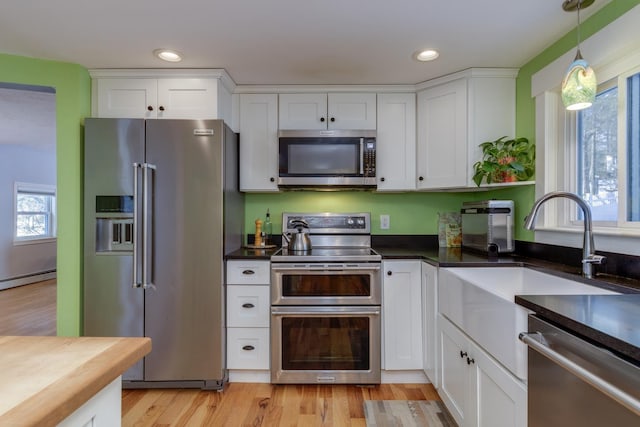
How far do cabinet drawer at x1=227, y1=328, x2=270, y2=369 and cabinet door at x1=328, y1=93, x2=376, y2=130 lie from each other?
1.61 metres

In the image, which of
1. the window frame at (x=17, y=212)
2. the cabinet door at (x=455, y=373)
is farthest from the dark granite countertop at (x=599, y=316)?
the window frame at (x=17, y=212)

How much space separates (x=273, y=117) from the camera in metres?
2.60

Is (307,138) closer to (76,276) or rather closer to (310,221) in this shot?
(310,221)

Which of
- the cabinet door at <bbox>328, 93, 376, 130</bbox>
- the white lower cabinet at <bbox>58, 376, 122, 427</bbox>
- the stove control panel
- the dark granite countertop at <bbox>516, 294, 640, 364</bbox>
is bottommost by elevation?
the white lower cabinet at <bbox>58, 376, 122, 427</bbox>

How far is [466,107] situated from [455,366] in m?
1.70

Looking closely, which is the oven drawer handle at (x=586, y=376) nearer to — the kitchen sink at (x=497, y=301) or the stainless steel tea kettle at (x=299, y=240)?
the kitchen sink at (x=497, y=301)

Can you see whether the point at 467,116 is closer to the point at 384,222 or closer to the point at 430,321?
the point at 384,222

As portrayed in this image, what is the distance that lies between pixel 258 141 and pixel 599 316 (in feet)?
7.48

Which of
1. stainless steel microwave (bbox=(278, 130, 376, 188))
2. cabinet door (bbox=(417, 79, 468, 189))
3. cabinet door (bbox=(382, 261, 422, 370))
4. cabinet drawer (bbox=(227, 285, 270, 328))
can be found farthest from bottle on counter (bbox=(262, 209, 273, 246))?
cabinet door (bbox=(417, 79, 468, 189))

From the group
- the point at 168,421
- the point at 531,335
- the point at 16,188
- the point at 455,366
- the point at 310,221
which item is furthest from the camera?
the point at 16,188

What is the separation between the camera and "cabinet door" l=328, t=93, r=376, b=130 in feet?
8.48

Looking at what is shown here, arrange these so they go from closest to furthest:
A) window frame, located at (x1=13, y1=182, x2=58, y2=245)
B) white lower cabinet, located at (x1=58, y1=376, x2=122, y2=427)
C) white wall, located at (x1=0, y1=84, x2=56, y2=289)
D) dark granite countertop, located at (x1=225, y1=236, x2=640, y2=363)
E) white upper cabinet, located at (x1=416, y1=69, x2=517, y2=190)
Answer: white lower cabinet, located at (x1=58, y1=376, x2=122, y2=427) < dark granite countertop, located at (x1=225, y1=236, x2=640, y2=363) < white upper cabinet, located at (x1=416, y1=69, x2=517, y2=190) < white wall, located at (x1=0, y1=84, x2=56, y2=289) < window frame, located at (x1=13, y1=182, x2=58, y2=245)

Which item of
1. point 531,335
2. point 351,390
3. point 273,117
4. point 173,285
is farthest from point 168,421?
point 273,117

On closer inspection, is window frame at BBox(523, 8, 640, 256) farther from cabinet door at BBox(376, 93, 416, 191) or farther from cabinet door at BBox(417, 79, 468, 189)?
cabinet door at BBox(376, 93, 416, 191)
